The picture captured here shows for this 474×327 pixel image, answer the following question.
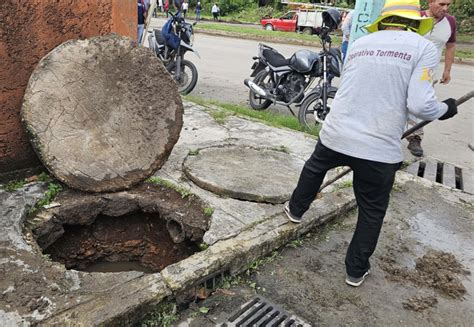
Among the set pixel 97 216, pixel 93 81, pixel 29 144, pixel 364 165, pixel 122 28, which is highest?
pixel 122 28

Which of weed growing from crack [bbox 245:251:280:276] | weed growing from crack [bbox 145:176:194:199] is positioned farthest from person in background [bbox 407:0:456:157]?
weed growing from crack [bbox 145:176:194:199]

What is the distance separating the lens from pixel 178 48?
23.5 feet

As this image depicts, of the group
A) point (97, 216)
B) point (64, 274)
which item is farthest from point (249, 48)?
point (64, 274)

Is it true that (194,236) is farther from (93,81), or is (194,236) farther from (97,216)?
(93,81)

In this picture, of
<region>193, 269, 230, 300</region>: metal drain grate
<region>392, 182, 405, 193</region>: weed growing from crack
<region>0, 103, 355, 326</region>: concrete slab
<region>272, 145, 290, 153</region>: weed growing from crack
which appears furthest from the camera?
<region>272, 145, 290, 153</region>: weed growing from crack

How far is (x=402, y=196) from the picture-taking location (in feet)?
13.0

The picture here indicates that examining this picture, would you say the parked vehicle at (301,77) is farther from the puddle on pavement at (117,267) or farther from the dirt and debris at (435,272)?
the puddle on pavement at (117,267)

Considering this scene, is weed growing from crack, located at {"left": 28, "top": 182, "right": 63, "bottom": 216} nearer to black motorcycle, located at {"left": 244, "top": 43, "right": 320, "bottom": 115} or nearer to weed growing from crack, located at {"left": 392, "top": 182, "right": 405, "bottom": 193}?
weed growing from crack, located at {"left": 392, "top": 182, "right": 405, "bottom": 193}

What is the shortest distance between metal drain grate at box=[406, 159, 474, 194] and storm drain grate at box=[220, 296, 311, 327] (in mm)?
2818

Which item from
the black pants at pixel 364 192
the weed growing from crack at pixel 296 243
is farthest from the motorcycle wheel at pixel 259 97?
the black pants at pixel 364 192

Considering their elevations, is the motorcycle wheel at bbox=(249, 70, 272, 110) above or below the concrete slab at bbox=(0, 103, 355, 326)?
above

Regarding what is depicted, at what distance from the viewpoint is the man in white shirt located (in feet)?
7.80

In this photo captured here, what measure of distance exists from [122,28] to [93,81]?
665mm

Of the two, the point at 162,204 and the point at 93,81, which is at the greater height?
the point at 93,81
